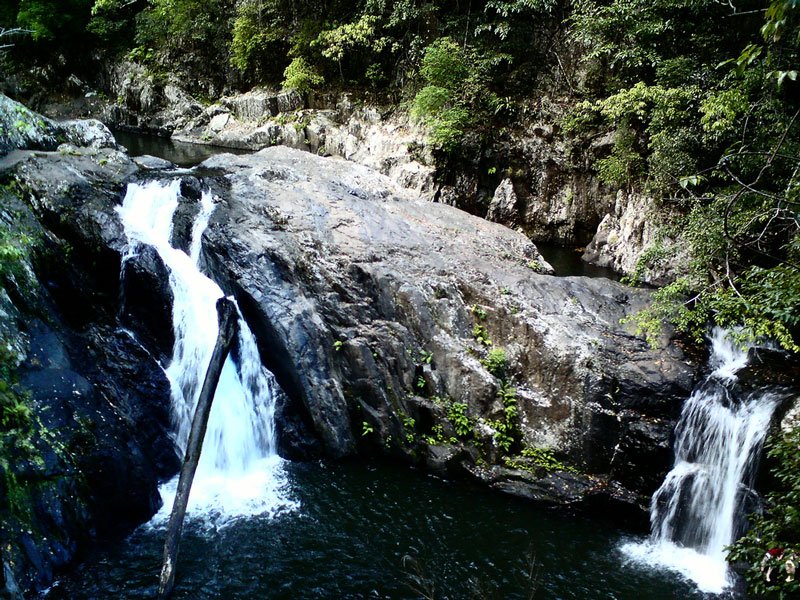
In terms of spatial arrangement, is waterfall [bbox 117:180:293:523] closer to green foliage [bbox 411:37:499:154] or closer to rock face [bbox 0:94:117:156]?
rock face [bbox 0:94:117:156]

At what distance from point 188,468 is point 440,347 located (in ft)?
15.6

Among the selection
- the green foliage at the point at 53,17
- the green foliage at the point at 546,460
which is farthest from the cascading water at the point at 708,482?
the green foliage at the point at 53,17

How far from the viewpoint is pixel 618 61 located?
15.7 metres

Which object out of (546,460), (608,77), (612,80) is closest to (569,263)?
(612,80)

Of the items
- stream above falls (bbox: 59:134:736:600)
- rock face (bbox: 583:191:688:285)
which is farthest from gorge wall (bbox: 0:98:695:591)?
rock face (bbox: 583:191:688:285)

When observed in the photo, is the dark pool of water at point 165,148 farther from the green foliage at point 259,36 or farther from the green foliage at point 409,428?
the green foliage at point 409,428

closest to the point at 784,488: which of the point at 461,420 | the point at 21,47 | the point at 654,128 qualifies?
the point at 461,420

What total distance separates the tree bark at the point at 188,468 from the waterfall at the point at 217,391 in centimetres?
154

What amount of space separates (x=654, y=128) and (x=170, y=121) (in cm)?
2268

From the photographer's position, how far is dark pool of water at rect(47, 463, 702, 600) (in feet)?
23.0

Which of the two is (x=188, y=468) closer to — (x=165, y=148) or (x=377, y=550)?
(x=377, y=550)

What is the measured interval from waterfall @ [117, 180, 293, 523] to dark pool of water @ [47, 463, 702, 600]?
74 centimetres

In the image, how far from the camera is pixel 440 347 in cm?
996

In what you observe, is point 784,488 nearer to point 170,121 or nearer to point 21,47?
point 170,121
